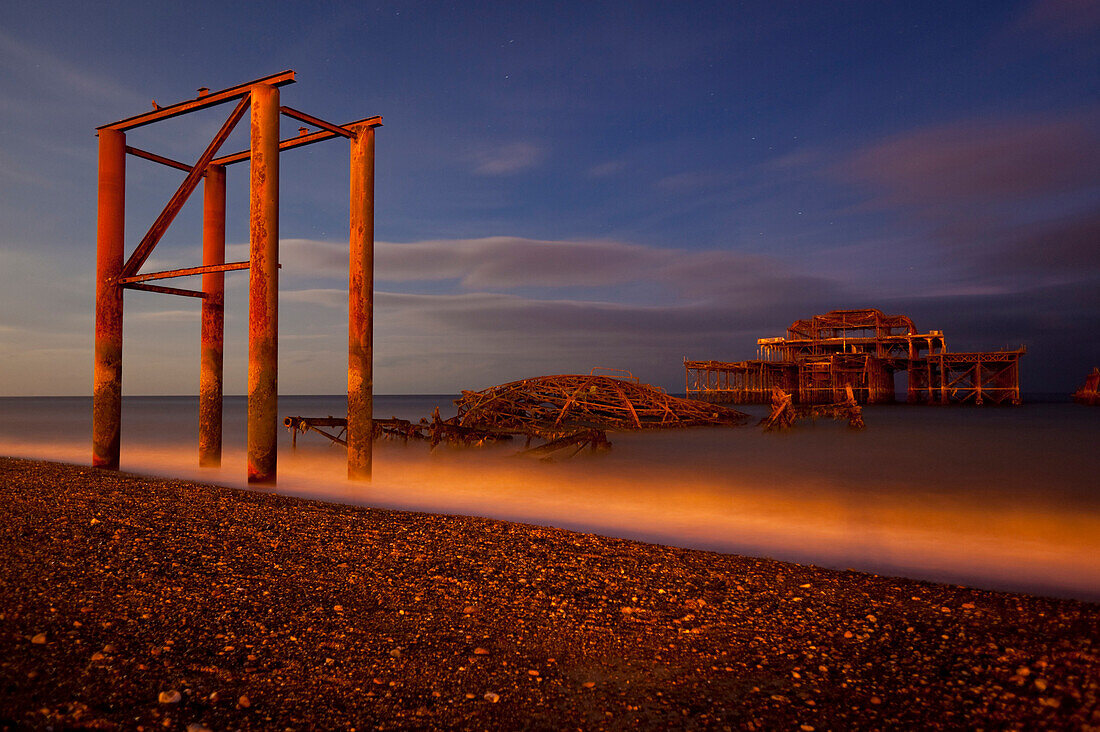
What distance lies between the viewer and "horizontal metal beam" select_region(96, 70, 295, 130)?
10.6 m

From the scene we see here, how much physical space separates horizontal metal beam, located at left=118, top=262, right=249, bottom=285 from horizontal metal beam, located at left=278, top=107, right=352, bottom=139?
9.74ft

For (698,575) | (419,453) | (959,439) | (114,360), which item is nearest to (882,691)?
(698,575)

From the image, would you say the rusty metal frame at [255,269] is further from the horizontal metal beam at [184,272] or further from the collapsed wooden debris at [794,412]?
the collapsed wooden debris at [794,412]

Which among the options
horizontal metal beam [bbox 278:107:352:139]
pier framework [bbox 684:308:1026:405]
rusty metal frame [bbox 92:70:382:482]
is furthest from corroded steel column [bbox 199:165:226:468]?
pier framework [bbox 684:308:1026:405]

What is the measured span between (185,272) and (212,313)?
2350 mm

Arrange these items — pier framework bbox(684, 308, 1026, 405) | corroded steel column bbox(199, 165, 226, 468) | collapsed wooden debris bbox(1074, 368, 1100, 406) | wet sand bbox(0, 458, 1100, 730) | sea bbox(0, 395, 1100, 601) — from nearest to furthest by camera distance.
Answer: wet sand bbox(0, 458, 1100, 730) → sea bbox(0, 395, 1100, 601) → corroded steel column bbox(199, 165, 226, 468) → pier framework bbox(684, 308, 1026, 405) → collapsed wooden debris bbox(1074, 368, 1100, 406)

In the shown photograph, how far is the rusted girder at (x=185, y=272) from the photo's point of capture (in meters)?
10.7

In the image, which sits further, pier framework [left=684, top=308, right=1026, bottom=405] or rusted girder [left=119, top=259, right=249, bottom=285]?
pier framework [left=684, top=308, right=1026, bottom=405]

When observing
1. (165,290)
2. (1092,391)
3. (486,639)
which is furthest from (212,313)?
(1092,391)

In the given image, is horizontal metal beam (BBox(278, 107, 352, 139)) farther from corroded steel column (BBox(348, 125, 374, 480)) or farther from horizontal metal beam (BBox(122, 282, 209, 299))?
horizontal metal beam (BBox(122, 282, 209, 299))

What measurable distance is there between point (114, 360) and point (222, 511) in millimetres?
6223

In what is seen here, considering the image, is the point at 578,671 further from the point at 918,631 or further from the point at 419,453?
the point at 419,453

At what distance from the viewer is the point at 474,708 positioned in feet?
12.2

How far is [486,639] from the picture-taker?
468 centimetres
